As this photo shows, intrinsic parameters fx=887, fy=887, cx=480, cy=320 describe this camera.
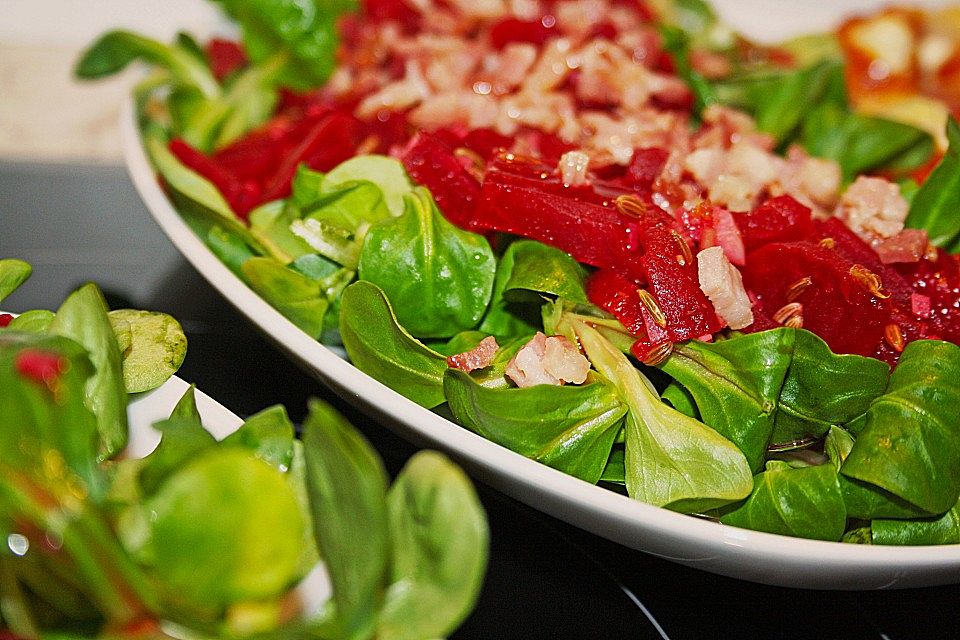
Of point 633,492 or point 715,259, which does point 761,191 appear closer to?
point 715,259

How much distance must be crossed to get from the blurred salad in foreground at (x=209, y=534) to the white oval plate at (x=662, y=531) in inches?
6.6

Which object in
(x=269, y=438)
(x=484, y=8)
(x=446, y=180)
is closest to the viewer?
(x=269, y=438)

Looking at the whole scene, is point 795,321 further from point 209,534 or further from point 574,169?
point 209,534

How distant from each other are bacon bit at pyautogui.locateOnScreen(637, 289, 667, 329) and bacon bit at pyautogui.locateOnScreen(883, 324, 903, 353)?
21 centimetres

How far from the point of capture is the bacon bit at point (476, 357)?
2.54 ft

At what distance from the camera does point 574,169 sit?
87 cm

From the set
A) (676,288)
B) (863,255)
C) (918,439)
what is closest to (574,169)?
(676,288)

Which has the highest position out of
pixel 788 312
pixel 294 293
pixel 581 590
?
pixel 788 312

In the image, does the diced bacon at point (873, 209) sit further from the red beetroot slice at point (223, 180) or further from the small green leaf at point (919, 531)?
the red beetroot slice at point (223, 180)

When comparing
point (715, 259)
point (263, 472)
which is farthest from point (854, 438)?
point (263, 472)

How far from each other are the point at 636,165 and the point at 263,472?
0.61 metres

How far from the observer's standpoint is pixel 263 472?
0.45m

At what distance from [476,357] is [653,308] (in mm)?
159

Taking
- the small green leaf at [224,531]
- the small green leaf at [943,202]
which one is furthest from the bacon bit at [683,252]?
the small green leaf at [224,531]
